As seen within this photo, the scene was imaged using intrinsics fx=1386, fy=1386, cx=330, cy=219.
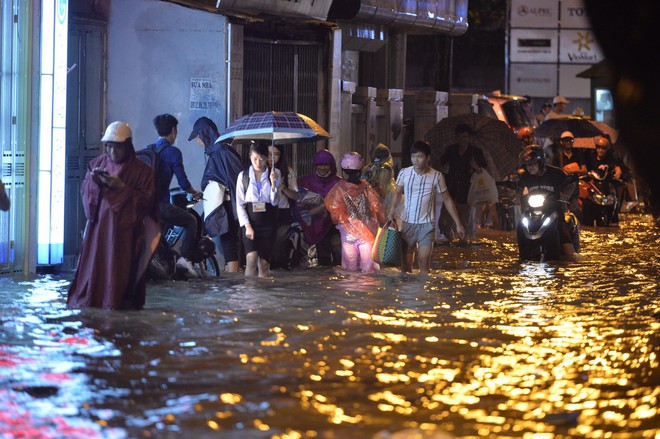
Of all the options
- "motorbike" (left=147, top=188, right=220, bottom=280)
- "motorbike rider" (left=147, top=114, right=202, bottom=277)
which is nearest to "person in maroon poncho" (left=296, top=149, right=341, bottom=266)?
"motorbike" (left=147, top=188, right=220, bottom=280)

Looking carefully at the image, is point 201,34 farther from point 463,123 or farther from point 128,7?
point 463,123

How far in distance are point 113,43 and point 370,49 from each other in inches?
399

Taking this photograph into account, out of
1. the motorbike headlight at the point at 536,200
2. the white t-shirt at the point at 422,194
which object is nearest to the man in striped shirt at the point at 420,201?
the white t-shirt at the point at 422,194

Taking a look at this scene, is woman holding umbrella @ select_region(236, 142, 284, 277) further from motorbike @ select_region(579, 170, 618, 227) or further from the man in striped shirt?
motorbike @ select_region(579, 170, 618, 227)

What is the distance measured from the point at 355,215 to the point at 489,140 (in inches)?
218

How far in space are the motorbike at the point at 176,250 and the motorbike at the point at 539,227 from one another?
4.27 m

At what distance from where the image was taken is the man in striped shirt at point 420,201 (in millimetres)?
14352

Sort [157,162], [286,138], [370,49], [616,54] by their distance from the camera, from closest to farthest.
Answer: [616,54] → [157,162] → [286,138] → [370,49]

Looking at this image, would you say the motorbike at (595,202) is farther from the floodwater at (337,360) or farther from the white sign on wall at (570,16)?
the white sign on wall at (570,16)

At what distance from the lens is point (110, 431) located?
7.21 metres

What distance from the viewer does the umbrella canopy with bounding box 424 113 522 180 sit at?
19891 mm

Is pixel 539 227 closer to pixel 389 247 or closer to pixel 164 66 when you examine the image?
pixel 389 247

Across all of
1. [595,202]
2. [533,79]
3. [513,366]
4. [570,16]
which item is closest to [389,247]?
[513,366]

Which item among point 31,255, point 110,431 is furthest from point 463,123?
point 110,431
